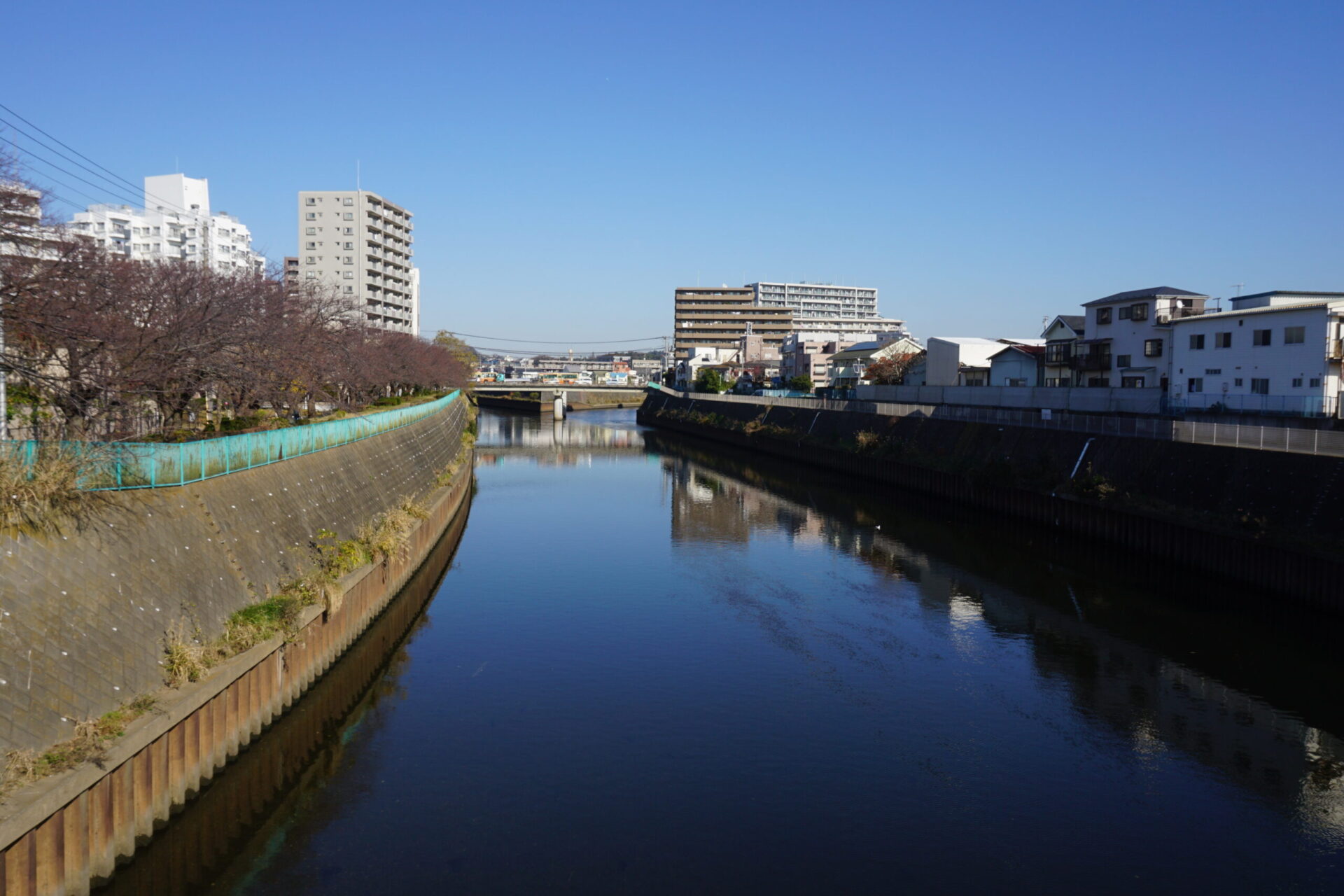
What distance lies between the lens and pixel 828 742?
42.0ft

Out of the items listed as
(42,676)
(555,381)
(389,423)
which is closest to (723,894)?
(42,676)

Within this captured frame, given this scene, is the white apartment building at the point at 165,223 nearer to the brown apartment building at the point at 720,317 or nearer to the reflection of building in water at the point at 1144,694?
the reflection of building in water at the point at 1144,694

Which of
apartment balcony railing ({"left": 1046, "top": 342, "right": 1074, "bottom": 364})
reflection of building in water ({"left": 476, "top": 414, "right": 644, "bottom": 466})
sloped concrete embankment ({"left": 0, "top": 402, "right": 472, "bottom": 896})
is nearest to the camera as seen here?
sloped concrete embankment ({"left": 0, "top": 402, "right": 472, "bottom": 896})

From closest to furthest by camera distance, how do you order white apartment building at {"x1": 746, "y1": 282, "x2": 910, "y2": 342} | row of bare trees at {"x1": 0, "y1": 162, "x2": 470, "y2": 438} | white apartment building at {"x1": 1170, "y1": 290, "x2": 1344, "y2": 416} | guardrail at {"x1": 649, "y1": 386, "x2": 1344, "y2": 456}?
row of bare trees at {"x1": 0, "y1": 162, "x2": 470, "y2": 438}
guardrail at {"x1": 649, "y1": 386, "x2": 1344, "y2": 456}
white apartment building at {"x1": 1170, "y1": 290, "x2": 1344, "y2": 416}
white apartment building at {"x1": 746, "y1": 282, "x2": 910, "y2": 342}

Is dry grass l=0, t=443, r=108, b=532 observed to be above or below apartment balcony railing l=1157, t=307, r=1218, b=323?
below

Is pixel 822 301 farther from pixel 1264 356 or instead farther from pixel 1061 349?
pixel 1264 356

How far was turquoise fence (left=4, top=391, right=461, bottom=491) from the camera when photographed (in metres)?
10.3

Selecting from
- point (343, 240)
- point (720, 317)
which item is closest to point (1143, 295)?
point (343, 240)

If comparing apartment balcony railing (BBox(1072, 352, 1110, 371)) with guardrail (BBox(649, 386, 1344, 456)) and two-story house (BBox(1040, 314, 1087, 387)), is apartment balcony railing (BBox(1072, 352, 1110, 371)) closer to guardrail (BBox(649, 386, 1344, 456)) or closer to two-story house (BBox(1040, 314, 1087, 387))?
two-story house (BBox(1040, 314, 1087, 387))

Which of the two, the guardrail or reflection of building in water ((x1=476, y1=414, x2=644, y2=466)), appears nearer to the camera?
the guardrail

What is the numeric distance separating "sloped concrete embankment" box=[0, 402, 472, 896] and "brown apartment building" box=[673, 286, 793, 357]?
13295 centimetres

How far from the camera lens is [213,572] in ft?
38.2

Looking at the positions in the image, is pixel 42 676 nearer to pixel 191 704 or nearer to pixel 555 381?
pixel 191 704

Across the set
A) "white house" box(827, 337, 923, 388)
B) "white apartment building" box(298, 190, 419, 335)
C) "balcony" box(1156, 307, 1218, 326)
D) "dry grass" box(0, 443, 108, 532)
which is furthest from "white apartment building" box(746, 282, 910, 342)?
"dry grass" box(0, 443, 108, 532)
